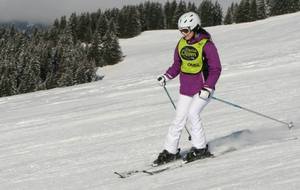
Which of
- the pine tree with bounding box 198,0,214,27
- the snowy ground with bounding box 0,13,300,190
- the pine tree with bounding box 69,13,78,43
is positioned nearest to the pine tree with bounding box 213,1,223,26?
the pine tree with bounding box 198,0,214,27

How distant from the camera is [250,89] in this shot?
1595cm

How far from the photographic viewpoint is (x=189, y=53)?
804cm

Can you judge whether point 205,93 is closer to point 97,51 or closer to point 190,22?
point 190,22

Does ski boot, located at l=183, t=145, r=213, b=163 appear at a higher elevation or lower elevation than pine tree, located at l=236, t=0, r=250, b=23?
higher

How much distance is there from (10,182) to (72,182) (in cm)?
131

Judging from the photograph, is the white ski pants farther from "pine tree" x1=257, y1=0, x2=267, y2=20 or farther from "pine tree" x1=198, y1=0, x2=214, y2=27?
"pine tree" x1=198, y1=0, x2=214, y2=27

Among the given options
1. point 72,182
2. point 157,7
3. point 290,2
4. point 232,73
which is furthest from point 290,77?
point 157,7

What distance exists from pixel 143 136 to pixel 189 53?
3613 millimetres

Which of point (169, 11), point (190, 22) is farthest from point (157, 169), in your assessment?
point (169, 11)

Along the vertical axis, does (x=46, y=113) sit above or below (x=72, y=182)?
below

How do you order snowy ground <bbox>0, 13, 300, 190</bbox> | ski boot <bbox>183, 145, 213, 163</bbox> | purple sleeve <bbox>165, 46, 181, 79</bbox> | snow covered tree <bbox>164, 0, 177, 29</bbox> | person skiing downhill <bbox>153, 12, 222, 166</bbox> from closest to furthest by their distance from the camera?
snowy ground <bbox>0, 13, 300, 190</bbox>
person skiing downhill <bbox>153, 12, 222, 166</bbox>
ski boot <bbox>183, 145, 213, 163</bbox>
purple sleeve <bbox>165, 46, 181, 79</bbox>
snow covered tree <bbox>164, 0, 177, 29</bbox>

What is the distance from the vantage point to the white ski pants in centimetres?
800

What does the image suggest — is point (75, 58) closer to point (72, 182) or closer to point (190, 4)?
point (190, 4)

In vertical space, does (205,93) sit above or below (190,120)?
above
